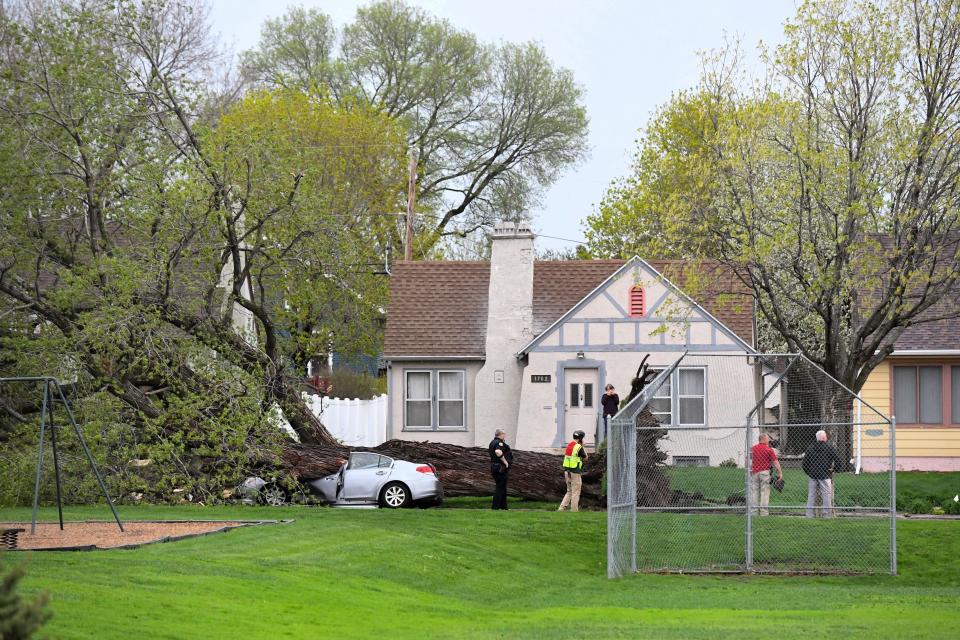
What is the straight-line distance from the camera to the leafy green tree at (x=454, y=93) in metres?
55.3

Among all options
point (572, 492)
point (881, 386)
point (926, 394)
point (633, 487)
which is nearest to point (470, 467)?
point (572, 492)

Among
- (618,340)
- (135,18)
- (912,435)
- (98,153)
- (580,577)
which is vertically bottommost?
(580,577)

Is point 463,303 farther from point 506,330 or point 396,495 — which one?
point 396,495

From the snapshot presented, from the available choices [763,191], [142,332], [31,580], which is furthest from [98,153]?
[31,580]

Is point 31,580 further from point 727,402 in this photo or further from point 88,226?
point 727,402

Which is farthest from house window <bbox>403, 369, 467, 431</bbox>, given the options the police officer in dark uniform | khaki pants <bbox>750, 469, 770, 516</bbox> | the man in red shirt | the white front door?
the man in red shirt

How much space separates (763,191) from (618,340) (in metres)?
10.7

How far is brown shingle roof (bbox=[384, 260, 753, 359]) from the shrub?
2915 centimetres

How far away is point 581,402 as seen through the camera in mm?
34594

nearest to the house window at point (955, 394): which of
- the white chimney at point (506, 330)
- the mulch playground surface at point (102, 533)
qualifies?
the white chimney at point (506, 330)

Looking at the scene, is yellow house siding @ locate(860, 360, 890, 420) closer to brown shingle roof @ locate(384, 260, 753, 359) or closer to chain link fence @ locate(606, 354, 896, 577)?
brown shingle roof @ locate(384, 260, 753, 359)

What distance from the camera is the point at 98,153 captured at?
25953 millimetres

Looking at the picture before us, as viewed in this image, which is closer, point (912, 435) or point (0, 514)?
point (0, 514)

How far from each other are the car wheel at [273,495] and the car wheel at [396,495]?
1919 mm
